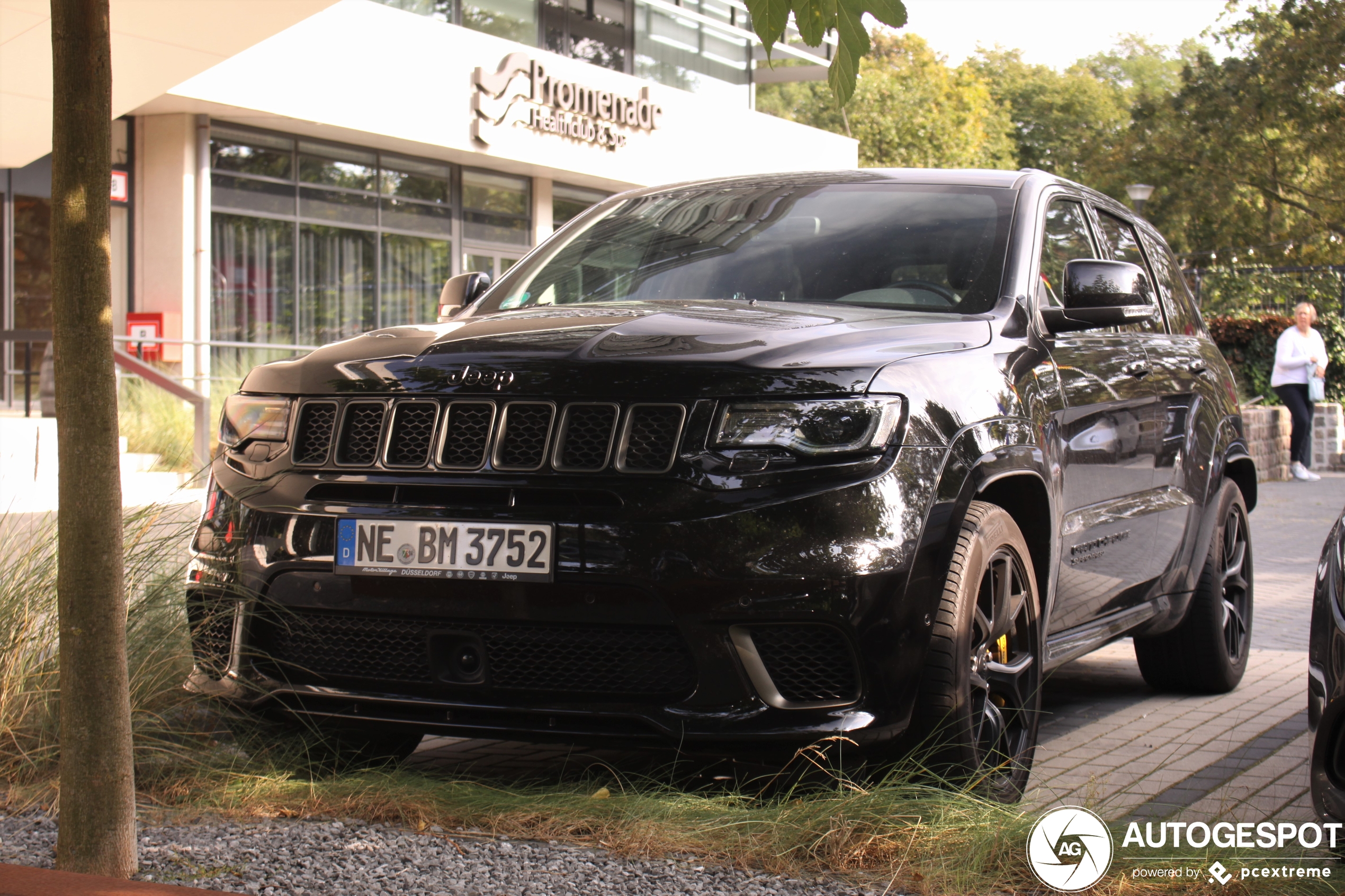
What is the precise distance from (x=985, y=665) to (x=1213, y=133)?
1612 inches

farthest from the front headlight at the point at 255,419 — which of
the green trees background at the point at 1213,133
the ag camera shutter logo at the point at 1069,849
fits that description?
the green trees background at the point at 1213,133

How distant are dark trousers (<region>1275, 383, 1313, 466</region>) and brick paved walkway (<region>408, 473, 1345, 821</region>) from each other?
38.2ft

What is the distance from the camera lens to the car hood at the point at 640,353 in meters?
3.37

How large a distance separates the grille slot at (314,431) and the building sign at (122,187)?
1738cm

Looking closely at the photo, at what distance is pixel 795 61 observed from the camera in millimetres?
48094

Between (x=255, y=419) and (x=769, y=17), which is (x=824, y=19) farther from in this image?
(x=255, y=419)

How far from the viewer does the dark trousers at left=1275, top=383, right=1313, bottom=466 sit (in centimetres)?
1819

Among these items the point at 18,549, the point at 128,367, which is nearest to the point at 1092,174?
the point at 128,367

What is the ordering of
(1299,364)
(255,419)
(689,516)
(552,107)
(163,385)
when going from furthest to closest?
(552,107) < (1299,364) < (163,385) < (255,419) < (689,516)

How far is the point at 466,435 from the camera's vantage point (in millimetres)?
3502

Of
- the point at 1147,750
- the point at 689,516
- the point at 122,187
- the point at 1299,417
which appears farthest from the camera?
the point at 122,187

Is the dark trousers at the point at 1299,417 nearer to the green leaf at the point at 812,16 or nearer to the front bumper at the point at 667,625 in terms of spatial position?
the front bumper at the point at 667,625

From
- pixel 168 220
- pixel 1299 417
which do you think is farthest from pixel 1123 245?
pixel 168 220

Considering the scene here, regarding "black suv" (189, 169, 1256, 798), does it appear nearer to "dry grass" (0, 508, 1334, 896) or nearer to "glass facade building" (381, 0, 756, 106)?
"dry grass" (0, 508, 1334, 896)
